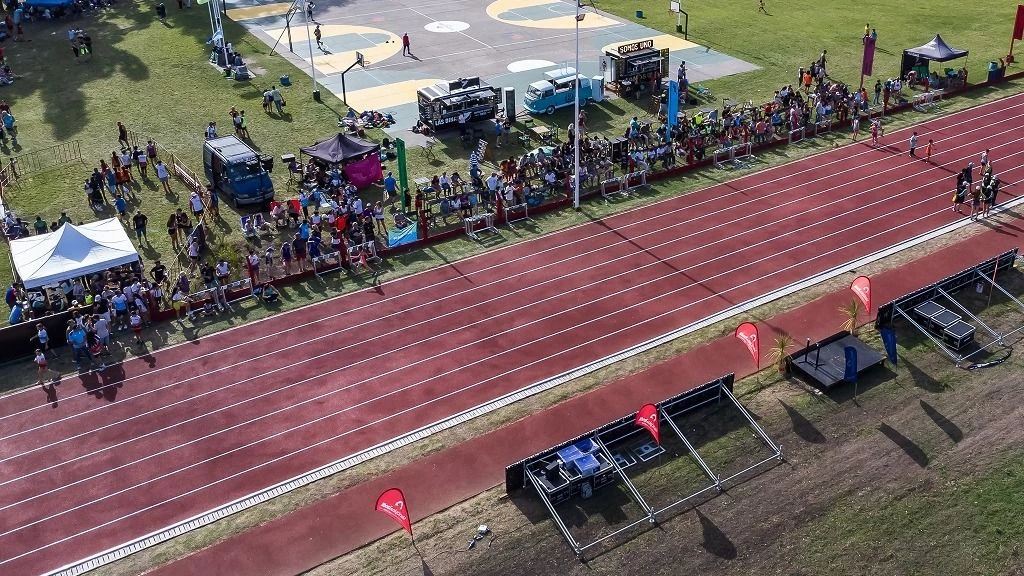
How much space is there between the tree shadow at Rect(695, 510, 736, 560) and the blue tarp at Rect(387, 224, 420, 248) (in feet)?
53.9

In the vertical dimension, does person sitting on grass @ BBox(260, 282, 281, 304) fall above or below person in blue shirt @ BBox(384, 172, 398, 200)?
below

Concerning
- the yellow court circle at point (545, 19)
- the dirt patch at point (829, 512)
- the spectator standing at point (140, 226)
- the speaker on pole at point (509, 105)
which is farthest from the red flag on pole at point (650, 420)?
the yellow court circle at point (545, 19)

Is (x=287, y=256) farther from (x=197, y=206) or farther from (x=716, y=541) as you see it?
(x=716, y=541)

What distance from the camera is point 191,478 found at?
23.9m

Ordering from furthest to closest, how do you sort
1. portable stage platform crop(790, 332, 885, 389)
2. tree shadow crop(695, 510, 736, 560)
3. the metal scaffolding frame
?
portable stage platform crop(790, 332, 885, 389) → the metal scaffolding frame → tree shadow crop(695, 510, 736, 560)

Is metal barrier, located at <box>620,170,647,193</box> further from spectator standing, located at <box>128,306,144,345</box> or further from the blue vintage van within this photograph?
spectator standing, located at <box>128,306,144,345</box>

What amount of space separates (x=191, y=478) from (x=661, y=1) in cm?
5084

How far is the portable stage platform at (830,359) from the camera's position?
26.3 m

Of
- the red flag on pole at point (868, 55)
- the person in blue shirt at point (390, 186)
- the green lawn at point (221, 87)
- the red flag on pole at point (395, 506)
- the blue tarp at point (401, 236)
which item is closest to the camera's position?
the red flag on pole at point (395, 506)

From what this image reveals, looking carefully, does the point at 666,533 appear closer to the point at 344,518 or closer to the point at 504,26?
the point at 344,518

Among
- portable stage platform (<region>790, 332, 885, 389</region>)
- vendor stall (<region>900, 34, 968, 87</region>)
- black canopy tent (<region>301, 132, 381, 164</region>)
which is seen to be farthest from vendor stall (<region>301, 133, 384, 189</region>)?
vendor stall (<region>900, 34, 968, 87</region>)

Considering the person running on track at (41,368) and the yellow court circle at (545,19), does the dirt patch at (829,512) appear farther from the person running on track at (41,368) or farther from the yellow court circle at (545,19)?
the yellow court circle at (545,19)

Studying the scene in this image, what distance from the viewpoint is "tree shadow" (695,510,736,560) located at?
21.2 m

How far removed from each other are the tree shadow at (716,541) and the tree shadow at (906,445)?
5857 millimetres
